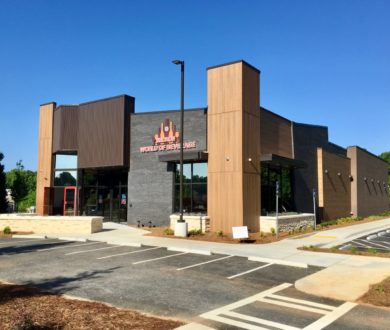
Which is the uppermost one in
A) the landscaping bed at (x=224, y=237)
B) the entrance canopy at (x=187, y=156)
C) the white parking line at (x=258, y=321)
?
the entrance canopy at (x=187, y=156)

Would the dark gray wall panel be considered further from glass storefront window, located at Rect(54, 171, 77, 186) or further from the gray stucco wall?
glass storefront window, located at Rect(54, 171, 77, 186)

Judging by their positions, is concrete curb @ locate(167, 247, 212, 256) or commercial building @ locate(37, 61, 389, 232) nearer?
concrete curb @ locate(167, 247, 212, 256)

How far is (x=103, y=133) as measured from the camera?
94.0ft

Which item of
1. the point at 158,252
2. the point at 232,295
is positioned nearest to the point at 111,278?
the point at 232,295

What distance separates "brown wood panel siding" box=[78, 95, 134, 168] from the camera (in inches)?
1088

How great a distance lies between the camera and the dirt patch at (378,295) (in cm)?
854

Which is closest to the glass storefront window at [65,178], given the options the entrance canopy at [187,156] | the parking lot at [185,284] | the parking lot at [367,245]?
the entrance canopy at [187,156]

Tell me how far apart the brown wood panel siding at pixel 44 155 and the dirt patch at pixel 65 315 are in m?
23.8

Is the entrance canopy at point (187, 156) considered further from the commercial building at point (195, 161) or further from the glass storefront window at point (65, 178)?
the glass storefront window at point (65, 178)

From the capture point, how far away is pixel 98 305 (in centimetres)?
789

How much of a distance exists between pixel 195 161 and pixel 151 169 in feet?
12.5

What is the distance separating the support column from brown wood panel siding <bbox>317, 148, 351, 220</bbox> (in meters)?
11.7

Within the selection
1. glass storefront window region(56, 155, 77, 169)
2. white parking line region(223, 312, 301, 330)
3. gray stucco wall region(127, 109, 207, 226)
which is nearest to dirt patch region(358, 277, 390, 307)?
white parking line region(223, 312, 301, 330)

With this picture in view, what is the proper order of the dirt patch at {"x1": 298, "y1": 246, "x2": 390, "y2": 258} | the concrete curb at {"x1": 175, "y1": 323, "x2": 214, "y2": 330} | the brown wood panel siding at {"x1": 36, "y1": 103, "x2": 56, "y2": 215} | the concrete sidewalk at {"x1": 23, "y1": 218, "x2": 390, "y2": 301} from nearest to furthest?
the concrete curb at {"x1": 175, "y1": 323, "x2": 214, "y2": 330}
the concrete sidewalk at {"x1": 23, "y1": 218, "x2": 390, "y2": 301}
the dirt patch at {"x1": 298, "y1": 246, "x2": 390, "y2": 258}
the brown wood panel siding at {"x1": 36, "y1": 103, "x2": 56, "y2": 215}
